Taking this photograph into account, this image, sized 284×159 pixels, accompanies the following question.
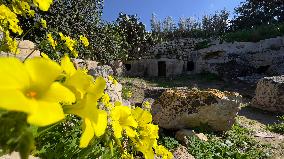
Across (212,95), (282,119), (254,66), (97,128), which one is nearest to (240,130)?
(212,95)

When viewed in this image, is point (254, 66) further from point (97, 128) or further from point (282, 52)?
point (97, 128)

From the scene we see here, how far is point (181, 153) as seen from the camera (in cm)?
529

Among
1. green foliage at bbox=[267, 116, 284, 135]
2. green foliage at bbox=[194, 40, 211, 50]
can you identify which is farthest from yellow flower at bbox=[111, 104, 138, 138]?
green foliage at bbox=[194, 40, 211, 50]

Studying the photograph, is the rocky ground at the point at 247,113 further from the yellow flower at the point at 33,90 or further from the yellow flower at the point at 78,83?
the yellow flower at the point at 33,90

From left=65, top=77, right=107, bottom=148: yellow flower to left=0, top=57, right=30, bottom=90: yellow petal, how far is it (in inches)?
5.8

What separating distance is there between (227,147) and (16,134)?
18.7ft

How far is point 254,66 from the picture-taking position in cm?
1620

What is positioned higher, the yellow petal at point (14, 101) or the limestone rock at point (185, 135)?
the yellow petal at point (14, 101)

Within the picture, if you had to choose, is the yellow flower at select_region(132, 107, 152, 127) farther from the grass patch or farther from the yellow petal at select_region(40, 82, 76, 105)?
the grass patch

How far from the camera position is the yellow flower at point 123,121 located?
114cm

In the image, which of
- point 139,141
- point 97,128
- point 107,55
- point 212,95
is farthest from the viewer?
point 107,55

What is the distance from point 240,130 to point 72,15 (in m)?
6.29

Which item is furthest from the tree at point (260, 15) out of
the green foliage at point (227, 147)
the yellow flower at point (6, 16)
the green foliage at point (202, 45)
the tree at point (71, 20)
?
the yellow flower at point (6, 16)

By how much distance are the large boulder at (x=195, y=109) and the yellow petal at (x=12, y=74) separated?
18.1ft
